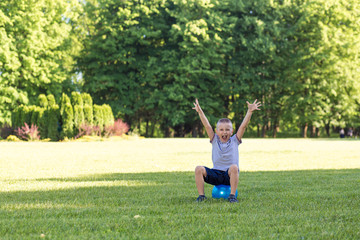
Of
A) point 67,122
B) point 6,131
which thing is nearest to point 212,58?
point 67,122

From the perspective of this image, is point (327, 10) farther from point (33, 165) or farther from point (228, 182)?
point (228, 182)

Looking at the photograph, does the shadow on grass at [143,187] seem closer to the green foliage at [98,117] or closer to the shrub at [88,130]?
the shrub at [88,130]

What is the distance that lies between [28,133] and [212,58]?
20.5 meters

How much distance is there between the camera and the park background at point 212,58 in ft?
133

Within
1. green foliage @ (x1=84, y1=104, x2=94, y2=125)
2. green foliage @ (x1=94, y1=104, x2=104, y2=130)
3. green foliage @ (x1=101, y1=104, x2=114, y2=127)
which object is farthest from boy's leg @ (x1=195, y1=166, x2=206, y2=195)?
green foliage @ (x1=101, y1=104, x2=114, y2=127)

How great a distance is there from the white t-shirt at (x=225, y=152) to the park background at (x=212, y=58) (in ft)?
109

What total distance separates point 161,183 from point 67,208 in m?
3.01

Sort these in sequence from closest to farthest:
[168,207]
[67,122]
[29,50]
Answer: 1. [168,207]
2. [67,122]
3. [29,50]

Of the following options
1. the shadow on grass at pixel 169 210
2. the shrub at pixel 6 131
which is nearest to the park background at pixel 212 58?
the shrub at pixel 6 131

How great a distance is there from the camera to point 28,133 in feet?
88.0

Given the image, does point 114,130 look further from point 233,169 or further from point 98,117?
point 233,169

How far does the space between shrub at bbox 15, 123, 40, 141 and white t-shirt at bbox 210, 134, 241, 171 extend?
22.0 m

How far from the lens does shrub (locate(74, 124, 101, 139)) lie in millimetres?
27675

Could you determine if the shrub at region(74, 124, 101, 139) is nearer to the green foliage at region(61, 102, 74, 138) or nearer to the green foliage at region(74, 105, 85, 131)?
the green foliage at region(74, 105, 85, 131)
